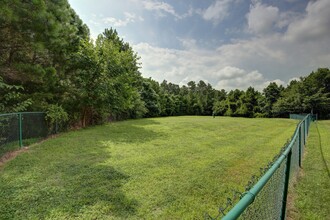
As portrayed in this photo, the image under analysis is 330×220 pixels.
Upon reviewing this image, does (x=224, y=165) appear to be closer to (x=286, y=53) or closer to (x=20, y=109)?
(x=20, y=109)

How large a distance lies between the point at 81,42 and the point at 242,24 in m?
9.74

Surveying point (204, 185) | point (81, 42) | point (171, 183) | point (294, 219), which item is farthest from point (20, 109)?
point (294, 219)

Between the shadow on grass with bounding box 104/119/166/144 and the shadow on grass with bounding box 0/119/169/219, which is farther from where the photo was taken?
the shadow on grass with bounding box 104/119/166/144

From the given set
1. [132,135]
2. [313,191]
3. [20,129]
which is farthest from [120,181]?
[132,135]

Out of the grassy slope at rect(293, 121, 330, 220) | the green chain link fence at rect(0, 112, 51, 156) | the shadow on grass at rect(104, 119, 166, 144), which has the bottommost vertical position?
the grassy slope at rect(293, 121, 330, 220)

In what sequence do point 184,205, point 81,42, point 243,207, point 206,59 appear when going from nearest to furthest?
1. point 243,207
2. point 184,205
3. point 81,42
4. point 206,59

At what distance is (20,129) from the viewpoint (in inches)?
307

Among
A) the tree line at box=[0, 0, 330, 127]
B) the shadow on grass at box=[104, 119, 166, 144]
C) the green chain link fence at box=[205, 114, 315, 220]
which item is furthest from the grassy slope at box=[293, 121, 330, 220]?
the tree line at box=[0, 0, 330, 127]

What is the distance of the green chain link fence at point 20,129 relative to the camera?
6.87 m

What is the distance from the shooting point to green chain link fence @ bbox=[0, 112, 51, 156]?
6.87m

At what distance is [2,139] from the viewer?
672cm

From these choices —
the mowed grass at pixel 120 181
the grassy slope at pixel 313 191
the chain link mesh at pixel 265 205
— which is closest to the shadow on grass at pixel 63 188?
the mowed grass at pixel 120 181

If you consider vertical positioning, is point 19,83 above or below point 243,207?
above

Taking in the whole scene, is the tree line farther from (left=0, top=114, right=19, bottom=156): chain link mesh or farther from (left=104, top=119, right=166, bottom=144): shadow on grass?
(left=104, top=119, right=166, bottom=144): shadow on grass
